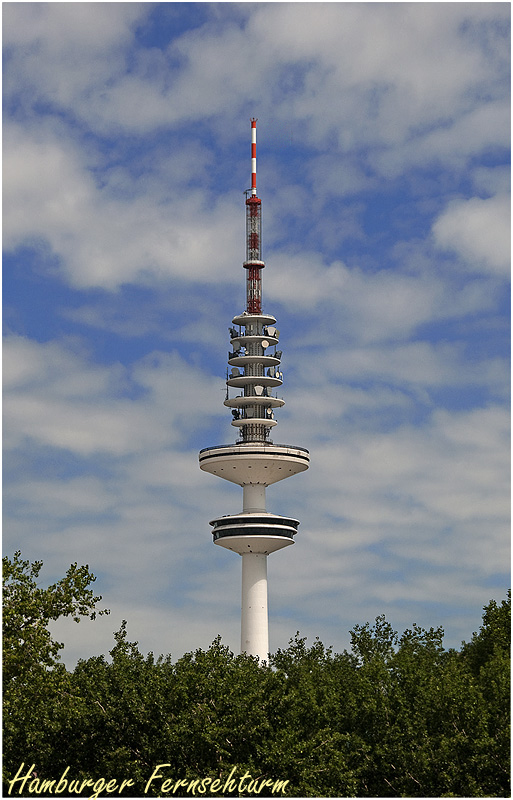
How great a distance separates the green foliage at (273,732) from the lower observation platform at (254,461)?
68403mm

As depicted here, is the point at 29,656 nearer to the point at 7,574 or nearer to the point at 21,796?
Result: the point at 7,574

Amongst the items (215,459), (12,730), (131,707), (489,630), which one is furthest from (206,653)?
(215,459)

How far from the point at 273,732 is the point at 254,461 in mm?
76975

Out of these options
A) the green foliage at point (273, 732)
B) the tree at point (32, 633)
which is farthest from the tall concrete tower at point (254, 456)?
the tree at point (32, 633)

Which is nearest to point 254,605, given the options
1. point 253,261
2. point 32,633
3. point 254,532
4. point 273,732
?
point 254,532

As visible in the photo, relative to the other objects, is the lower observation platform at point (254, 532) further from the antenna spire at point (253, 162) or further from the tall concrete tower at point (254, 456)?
the antenna spire at point (253, 162)

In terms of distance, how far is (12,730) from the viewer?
153 feet

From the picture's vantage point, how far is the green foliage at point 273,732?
51.3 m

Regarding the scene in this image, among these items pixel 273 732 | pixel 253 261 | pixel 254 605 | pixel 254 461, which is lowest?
pixel 273 732

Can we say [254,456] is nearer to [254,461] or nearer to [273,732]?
[254,461]

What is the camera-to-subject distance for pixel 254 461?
129375 mm

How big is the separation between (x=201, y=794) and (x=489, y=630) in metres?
36.3

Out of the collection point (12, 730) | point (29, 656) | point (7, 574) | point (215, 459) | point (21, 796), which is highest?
point (215, 459)

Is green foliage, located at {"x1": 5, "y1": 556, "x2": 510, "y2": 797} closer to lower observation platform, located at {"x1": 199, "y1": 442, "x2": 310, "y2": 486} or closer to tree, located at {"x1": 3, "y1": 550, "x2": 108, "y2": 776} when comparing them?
tree, located at {"x1": 3, "y1": 550, "x2": 108, "y2": 776}
